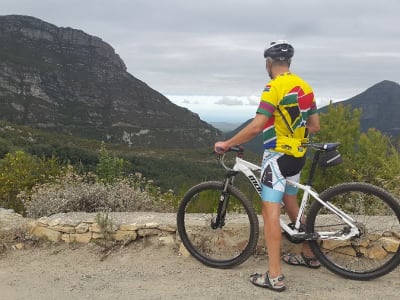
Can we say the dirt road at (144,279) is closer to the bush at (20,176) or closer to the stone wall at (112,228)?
the stone wall at (112,228)

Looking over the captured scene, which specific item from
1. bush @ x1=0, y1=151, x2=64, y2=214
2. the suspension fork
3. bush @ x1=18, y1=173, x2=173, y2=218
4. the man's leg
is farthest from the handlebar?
bush @ x1=0, y1=151, x2=64, y2=214

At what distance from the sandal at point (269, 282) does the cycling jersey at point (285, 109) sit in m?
1.10

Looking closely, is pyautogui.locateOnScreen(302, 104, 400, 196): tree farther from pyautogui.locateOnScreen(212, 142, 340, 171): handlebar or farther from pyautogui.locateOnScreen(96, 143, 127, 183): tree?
pyautogui.locateOnScreen(212, 142, 340, 171): handlebar

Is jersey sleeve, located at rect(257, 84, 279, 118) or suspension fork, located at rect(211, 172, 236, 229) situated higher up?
jersey sleeve, located at rect(257, 84, 279, 118)

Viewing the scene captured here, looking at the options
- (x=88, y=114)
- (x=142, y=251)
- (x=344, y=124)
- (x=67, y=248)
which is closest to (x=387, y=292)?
(x=142, y=251)

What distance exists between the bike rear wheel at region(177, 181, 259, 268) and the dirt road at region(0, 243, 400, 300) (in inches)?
5.9

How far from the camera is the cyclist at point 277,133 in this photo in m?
3.69

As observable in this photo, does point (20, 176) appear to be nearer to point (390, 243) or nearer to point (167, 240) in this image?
point (167, 240)

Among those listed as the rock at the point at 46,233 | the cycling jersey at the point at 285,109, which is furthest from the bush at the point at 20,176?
the cycling jersey at the point at 285,109

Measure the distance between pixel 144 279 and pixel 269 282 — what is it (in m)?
1.18

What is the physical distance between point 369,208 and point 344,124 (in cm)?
875

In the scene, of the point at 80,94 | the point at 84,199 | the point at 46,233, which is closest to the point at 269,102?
the point at 46,233

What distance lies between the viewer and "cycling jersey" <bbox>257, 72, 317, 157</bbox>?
3.67 metres

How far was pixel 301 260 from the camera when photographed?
172 inches
